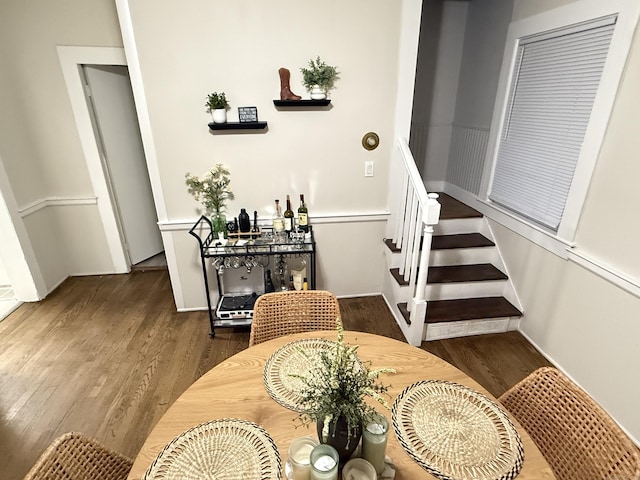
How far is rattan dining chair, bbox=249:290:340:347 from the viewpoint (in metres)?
1.64

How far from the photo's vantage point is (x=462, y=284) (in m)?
2.72

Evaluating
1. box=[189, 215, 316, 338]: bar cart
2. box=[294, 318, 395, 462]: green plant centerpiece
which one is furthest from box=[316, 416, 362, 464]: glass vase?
box=[189, 215, 316, 338]: bar cart

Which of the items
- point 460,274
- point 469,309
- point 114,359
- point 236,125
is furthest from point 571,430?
point 114,359

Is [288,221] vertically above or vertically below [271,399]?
above

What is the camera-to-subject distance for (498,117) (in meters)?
2.87

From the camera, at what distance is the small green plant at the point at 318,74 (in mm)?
2342

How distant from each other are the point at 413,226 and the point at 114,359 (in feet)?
7.43

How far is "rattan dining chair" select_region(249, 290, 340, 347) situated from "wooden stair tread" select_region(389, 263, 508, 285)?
1.12 meters

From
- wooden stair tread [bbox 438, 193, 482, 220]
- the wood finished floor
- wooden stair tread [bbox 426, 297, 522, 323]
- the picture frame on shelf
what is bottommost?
the wood finished floor

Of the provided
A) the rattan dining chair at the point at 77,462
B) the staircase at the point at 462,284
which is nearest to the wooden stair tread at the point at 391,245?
the staircase at the point at 462,284

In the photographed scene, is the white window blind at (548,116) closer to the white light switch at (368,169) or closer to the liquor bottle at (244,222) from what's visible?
the white light switch at (368,169)

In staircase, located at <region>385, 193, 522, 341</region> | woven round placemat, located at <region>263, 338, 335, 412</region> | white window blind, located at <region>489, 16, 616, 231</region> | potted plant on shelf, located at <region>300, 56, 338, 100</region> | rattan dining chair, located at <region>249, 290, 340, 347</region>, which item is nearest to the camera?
woven round placemat, located at <region>263, 338, 335, 412</region>

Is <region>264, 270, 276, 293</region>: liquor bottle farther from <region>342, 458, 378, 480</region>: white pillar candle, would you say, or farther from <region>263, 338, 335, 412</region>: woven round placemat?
<region>342, 458, 378, 480</region>: white pillar candle

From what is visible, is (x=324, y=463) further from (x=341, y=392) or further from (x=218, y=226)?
(x=218, y=226)
